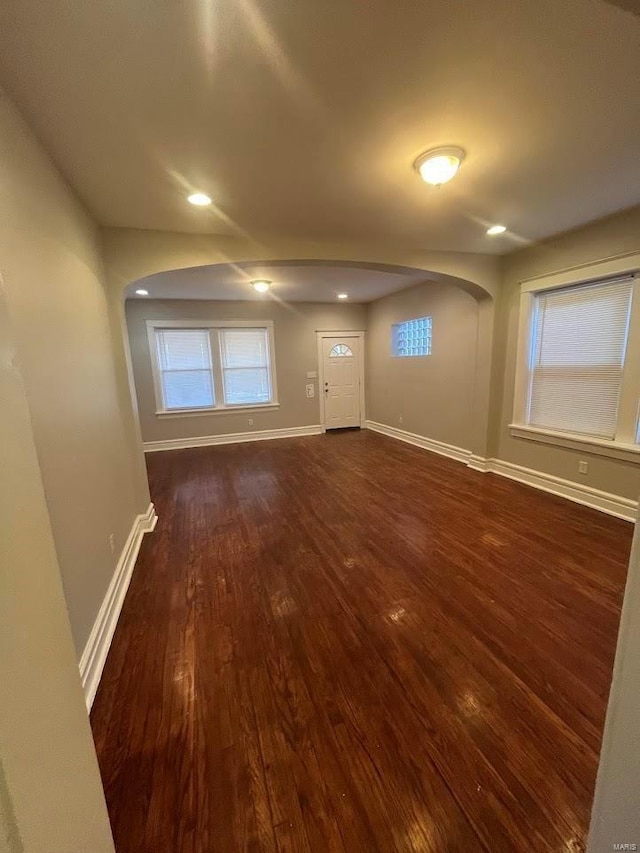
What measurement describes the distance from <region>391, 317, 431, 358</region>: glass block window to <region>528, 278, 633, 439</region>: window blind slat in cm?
182

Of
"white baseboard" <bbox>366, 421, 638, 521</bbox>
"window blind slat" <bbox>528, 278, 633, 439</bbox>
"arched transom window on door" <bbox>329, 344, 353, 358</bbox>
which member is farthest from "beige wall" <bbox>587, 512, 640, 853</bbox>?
"arched transom window on door" <bbox>329, 344, 353, 358</bbox>

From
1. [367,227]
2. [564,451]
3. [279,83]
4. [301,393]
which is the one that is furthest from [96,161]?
[301,393]

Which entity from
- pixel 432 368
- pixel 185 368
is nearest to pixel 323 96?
pixel 432 368

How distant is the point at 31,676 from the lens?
1.93 feet

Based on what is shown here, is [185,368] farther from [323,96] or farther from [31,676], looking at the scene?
[31,676]

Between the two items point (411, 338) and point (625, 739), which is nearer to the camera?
point (625, 739)

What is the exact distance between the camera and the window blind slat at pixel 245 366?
6.17m

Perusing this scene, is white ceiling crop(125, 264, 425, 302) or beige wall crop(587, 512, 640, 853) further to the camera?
white ceiling crop(125, 264, 425, 302)

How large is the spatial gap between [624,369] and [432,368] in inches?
99.3

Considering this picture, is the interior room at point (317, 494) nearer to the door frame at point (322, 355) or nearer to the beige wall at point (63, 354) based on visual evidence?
the beige wall at point (63, 354)

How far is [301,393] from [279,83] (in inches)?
213

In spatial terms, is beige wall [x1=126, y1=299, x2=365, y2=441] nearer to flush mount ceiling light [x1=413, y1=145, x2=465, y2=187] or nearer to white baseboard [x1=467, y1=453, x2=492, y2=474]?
white baseboard [x1=467, y1=453, x2=492, y2=474]

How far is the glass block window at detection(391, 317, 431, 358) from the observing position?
5422 mm

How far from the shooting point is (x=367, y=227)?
2.94 m
